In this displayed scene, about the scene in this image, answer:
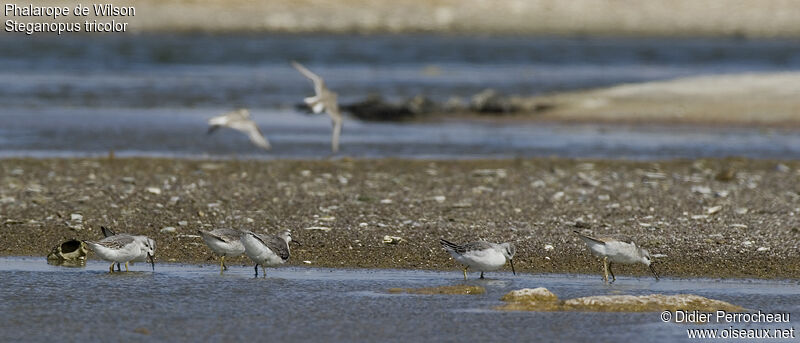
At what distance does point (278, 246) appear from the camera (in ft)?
37.6

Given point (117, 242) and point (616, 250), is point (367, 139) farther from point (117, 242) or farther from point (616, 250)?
point (616, 250)

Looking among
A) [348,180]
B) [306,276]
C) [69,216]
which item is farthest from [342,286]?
[348,180]

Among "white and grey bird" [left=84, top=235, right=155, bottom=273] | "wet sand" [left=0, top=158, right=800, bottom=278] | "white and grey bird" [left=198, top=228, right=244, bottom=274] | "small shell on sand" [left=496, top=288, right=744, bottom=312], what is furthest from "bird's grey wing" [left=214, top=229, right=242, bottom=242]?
"small shell on sand" [left=496, top=288, right=744, bottom=312]

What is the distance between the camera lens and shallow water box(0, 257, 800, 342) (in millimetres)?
9249

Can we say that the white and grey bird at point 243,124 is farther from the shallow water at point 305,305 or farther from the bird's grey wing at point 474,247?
the bird's grey wing at point 474,247

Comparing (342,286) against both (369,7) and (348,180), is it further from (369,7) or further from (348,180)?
(369,7)

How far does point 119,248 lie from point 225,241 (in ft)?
3.12

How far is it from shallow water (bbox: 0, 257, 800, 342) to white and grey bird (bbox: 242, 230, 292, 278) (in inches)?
7.7

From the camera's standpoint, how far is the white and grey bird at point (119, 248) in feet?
37.1

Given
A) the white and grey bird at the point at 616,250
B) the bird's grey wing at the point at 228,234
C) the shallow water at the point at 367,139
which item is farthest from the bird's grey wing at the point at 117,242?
the shallow water at the point at 367,139

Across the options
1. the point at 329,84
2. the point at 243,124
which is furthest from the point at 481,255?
the point at 329,84

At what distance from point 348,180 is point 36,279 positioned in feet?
21.0

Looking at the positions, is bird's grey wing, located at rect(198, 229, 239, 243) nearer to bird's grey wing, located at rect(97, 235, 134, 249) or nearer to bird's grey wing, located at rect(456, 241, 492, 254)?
bird's grey wing, located at rect(97, 235, 134, 249)

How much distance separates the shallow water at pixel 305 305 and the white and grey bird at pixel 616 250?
0.74ft
